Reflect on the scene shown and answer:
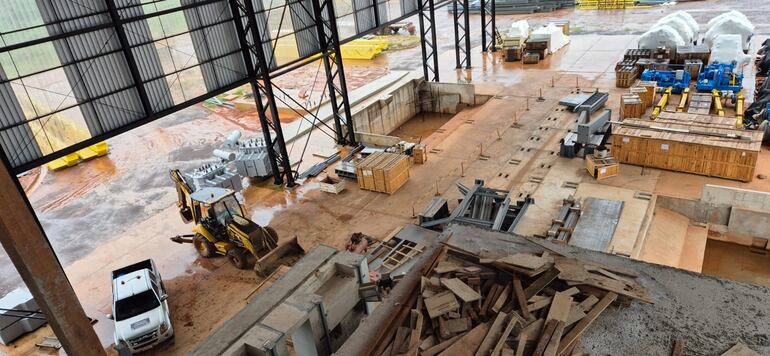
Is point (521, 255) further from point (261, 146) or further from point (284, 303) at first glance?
point (261, 146)

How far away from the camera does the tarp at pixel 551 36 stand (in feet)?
127

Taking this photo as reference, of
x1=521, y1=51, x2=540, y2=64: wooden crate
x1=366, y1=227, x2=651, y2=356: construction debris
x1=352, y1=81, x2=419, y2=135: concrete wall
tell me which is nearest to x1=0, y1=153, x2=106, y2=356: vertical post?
x1=366, y1=227, x2=651, y2=356: construction debris

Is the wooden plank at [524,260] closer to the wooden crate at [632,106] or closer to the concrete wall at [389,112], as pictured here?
the wooden crate at [632,106]

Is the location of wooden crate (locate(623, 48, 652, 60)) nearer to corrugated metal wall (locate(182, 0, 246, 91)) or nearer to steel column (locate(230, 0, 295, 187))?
steel column (locate(230, 0, 295, 187))

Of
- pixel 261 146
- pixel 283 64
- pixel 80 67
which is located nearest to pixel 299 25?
pixel 283 64

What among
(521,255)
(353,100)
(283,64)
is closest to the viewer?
(521,255)

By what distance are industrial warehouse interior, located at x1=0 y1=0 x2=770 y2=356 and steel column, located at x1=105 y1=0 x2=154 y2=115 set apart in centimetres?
6

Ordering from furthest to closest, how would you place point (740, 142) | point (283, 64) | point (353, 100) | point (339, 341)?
1. point (353, 100)
2. point (283, 64)
3. point (740, 142)
4. point (339, 341)

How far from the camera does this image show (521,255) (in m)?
8.21

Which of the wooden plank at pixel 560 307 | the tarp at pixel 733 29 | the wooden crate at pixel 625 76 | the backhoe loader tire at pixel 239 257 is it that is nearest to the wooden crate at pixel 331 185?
the backhoe loader tire at pixel 239 257

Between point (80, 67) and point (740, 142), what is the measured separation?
24.0m

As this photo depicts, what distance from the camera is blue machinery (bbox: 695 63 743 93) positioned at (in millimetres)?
26336

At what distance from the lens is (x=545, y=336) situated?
22.3 feet

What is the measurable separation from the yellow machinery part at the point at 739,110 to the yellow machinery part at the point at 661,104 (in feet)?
10.00
